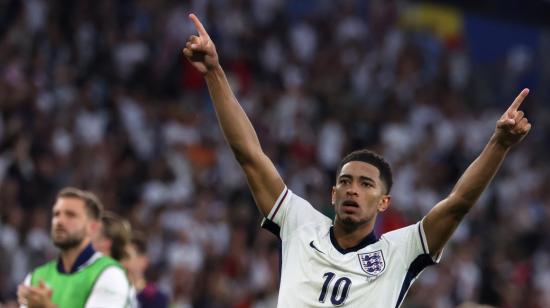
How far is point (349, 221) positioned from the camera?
571 centimetres

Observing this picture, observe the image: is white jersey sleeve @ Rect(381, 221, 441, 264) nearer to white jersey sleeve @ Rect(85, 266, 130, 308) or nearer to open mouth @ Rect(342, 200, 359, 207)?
open mouth @ Rect(342, 200, 359, 207)

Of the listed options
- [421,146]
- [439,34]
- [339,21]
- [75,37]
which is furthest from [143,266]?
[439,34]

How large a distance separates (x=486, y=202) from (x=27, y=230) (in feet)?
22.8

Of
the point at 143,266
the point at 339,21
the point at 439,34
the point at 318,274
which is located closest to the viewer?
the point at 318,274

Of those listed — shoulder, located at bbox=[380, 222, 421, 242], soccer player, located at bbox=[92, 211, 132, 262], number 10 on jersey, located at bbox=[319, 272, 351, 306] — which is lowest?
number 10 on jersey, located at bbox=[319, 272, 351, 306]

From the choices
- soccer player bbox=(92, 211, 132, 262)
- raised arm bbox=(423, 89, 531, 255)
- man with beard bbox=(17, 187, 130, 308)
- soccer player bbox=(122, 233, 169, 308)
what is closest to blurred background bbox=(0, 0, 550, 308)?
soccer player bbox=(122, 233, 169, 308)

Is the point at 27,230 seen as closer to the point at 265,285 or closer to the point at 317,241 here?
the point at 265,285

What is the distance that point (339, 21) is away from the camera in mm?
18500

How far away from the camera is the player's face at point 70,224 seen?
727cm

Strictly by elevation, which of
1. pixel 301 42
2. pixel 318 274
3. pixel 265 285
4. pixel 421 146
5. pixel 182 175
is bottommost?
pixel 318 274

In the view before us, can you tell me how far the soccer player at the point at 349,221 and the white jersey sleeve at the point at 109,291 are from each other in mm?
1524

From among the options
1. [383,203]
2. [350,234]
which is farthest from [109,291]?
[383,203]

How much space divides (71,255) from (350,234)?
2.11 m

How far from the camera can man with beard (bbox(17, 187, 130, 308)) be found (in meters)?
7.07
